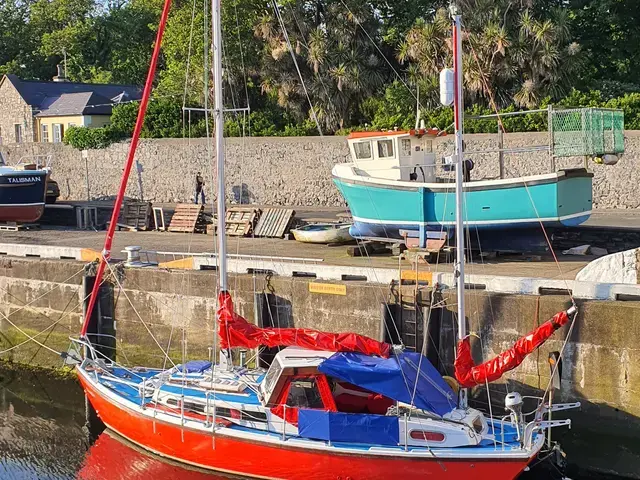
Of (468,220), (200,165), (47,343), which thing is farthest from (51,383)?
(200,165)

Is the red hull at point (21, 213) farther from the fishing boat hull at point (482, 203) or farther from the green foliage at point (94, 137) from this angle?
the fishing boat hull at point (482, 203)

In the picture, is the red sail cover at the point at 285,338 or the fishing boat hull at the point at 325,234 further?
the fishing boat hull at the point at 325,234

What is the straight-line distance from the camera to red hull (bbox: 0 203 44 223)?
2750 cm

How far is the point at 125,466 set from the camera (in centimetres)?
1411

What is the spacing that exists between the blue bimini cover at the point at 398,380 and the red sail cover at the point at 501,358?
1.35ft

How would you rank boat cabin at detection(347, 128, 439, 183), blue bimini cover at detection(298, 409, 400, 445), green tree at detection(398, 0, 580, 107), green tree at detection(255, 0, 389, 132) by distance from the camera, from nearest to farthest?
blue bimini cover at detection(298, 409, 400, 445) → boat cabin at detection(347, 128, 439, 183) → green tree at detection(398, 0, 580, 107) → green tree at detection(255, 0, 389, 132)

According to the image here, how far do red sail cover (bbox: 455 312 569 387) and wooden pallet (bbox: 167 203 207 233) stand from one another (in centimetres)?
1318

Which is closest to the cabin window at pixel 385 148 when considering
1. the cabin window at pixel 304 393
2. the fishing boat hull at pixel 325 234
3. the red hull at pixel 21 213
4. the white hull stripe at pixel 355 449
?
the fishing boat hull at pixel 325 234

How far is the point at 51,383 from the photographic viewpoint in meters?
18.2

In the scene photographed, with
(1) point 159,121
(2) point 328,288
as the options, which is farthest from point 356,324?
(1) point 159,121

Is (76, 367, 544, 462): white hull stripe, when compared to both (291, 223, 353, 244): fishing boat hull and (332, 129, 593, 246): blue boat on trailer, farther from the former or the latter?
(291, 223, 353, 244): fishing boat hull

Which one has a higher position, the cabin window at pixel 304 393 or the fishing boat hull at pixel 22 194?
the fishing boat hull at pixel 22 194

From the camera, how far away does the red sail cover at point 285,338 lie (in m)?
13.0

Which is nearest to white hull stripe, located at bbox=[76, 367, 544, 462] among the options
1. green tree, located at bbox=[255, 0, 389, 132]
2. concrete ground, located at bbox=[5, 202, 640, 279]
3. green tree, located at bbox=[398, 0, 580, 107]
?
concrete ground, located at bbox=[5, 202, 640, 279]
